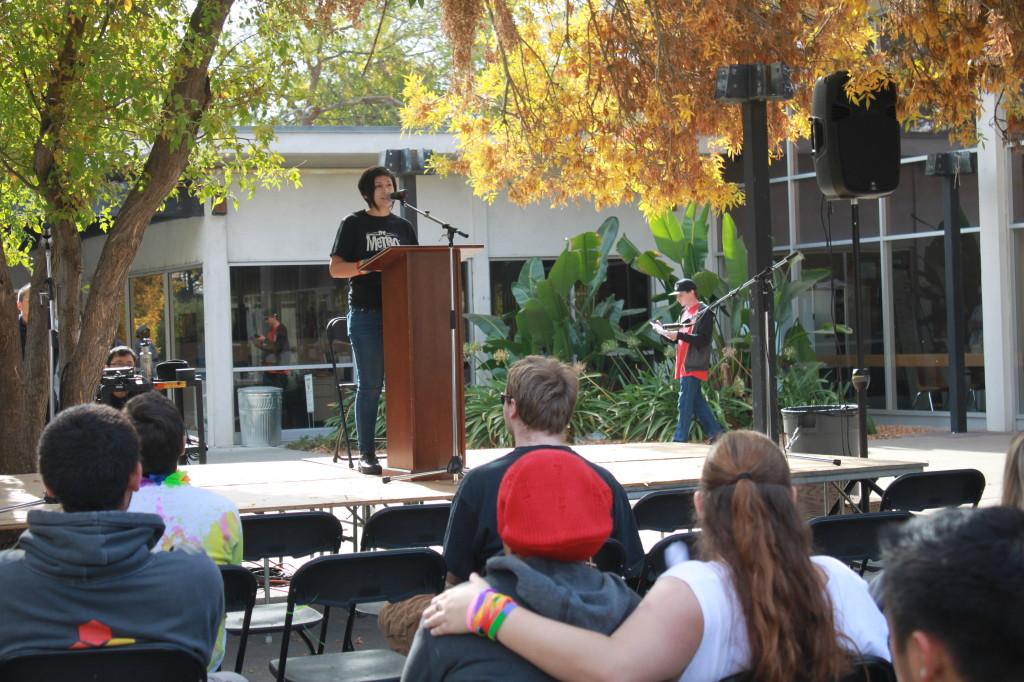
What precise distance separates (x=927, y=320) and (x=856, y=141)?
32.1 ft

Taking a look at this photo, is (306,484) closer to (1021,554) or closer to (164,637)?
(164,637)

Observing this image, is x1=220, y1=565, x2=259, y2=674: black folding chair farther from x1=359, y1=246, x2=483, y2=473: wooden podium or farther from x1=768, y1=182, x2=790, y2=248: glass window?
x1=768, y1=182, x2=790, y2=248: glass window

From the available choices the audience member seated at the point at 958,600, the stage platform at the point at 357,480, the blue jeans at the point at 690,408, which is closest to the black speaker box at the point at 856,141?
the stage platform at the point at 357,480

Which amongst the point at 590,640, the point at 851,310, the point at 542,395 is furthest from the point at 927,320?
the point at 590,640

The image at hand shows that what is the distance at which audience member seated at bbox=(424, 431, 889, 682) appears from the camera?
2.20 m

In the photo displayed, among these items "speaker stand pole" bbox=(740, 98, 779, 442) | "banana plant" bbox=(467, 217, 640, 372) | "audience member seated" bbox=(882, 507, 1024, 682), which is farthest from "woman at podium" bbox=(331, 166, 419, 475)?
"banana plant" bbox=(467, 217, 640, 372)

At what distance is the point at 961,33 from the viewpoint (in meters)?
6.56

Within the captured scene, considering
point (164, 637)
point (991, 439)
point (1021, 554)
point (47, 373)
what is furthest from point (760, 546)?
point (991, 439)

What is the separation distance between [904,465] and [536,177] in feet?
16.0

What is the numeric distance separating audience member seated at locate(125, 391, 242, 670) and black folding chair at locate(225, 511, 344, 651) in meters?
1.07

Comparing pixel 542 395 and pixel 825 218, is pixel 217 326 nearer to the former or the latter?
pixel 825 218

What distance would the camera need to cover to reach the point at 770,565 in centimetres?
238

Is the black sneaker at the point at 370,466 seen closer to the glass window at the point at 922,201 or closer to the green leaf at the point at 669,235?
the green leaf at the point at 669,235

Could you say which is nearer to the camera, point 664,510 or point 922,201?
point 664,510
